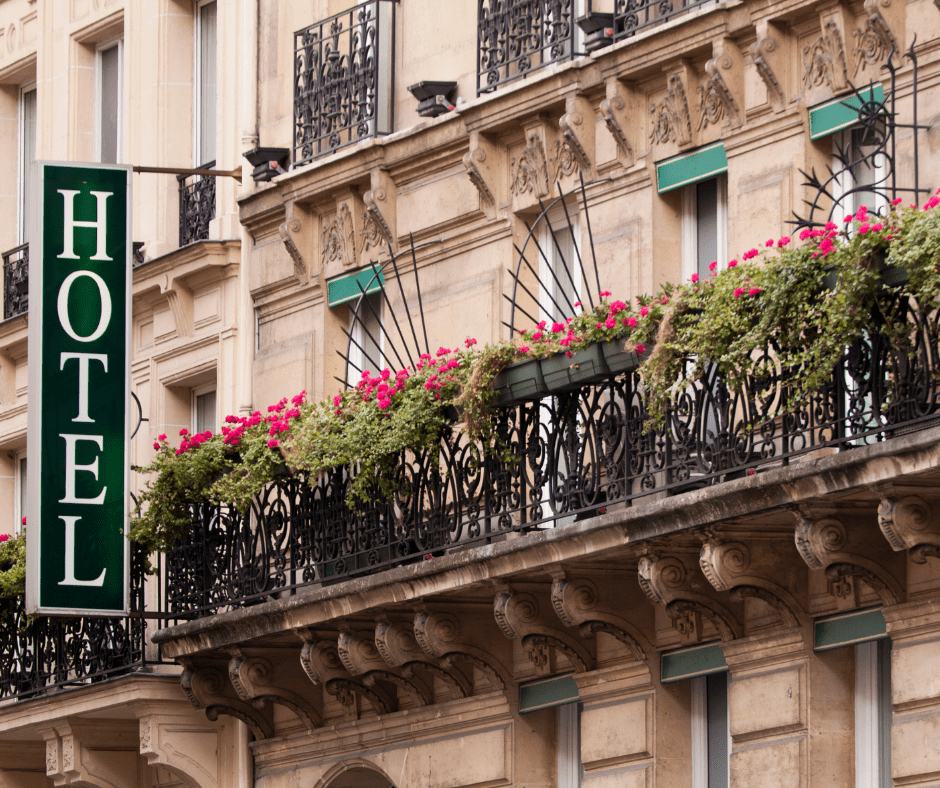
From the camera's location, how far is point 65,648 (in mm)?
22203

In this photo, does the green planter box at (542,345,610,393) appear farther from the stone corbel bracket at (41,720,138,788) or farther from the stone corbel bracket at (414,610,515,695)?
the stone corbel bracket at (41,720,138,788)

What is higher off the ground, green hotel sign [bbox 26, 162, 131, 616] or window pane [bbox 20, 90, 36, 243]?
window pane [bbox 20, 90, 36, 243]

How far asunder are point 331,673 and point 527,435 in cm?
309

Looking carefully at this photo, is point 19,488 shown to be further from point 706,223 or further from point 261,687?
point 706,223

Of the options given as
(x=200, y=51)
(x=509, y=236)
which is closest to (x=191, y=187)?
(x=200, y=51)

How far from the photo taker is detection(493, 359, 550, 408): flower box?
16.8m

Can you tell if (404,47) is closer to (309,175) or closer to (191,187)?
(309,175)

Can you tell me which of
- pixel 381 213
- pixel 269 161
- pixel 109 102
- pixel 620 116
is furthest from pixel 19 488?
pixel 620 116

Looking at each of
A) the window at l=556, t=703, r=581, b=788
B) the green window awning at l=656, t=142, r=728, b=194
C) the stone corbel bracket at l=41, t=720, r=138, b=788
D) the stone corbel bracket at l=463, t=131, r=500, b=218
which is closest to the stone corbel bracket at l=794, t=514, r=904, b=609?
the window at l=556, t=703, r=581, b=788

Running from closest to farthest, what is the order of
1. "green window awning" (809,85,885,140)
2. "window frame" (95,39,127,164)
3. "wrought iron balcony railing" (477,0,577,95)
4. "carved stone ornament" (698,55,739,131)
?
"green window awning" (809,85,885,140)
"carved stone ornament" (698,55,739,131)
"wrought iron balcony railing" (477,0,577,95)
"window frame" (95,39,127,164)

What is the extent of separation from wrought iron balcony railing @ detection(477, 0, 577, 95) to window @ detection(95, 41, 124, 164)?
6469 mm

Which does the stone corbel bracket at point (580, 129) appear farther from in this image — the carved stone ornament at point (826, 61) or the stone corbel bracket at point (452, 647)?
the stone corbel bracket at point (452, 647)

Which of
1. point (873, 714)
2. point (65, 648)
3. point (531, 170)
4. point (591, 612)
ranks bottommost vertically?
point (873, 714)

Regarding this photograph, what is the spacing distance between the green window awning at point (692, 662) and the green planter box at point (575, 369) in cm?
191
